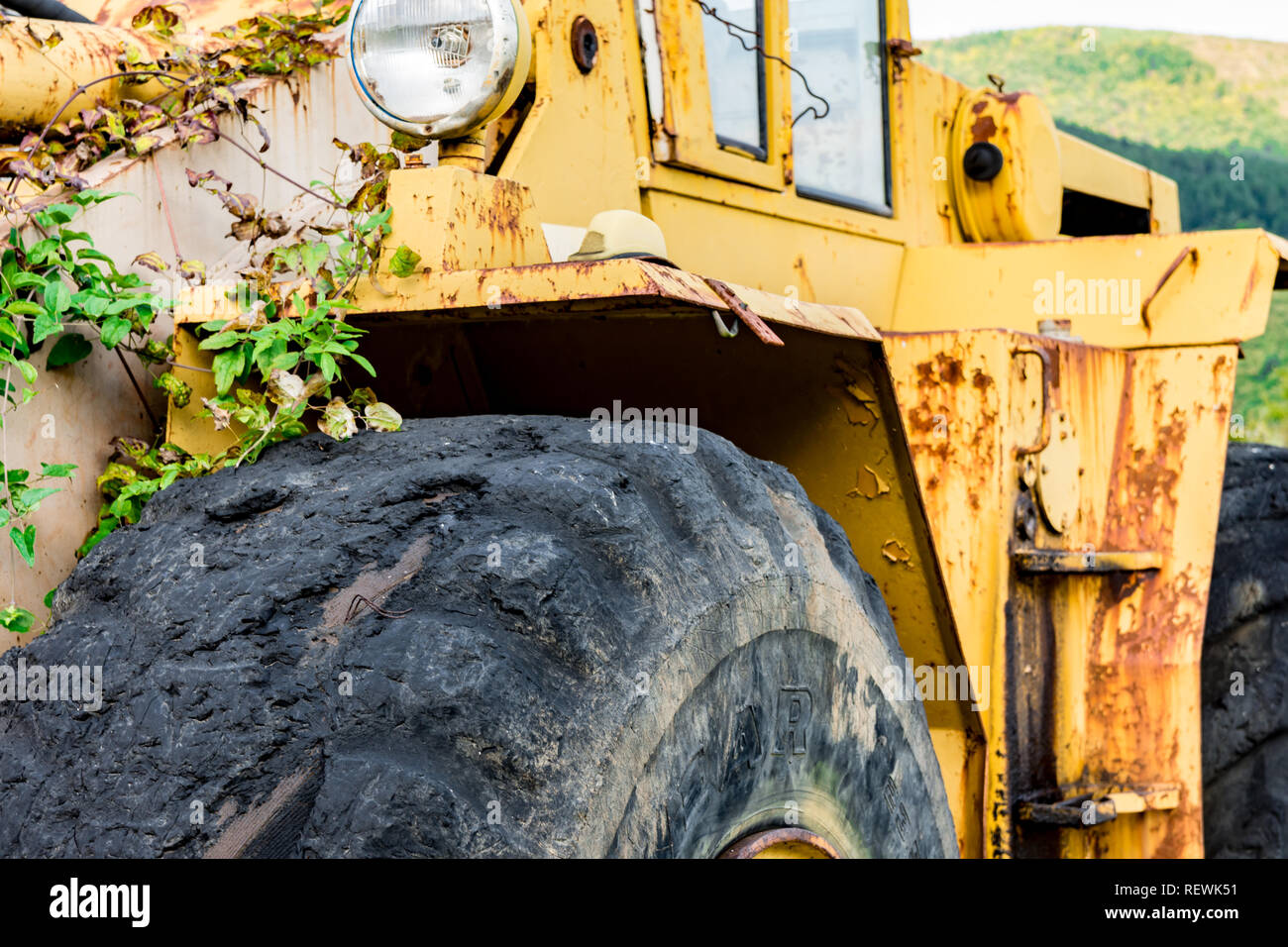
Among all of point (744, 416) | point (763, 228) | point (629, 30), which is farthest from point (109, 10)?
point (744, 416)

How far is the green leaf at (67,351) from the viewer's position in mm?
1954

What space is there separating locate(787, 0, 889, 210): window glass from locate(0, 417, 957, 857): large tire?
1.25 metres

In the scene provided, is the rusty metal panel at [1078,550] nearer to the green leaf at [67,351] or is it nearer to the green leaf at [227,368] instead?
the green leaf at [227,368]

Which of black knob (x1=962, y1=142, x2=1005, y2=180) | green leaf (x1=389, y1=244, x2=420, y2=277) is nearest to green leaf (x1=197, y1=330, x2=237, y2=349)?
green leaf (x1=389, y1=244, x2=420, y2=277)

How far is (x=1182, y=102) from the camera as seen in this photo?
2773 centimetres

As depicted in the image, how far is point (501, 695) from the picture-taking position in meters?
1.40

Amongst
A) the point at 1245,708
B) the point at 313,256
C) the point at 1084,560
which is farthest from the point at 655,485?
the point at 1245,708

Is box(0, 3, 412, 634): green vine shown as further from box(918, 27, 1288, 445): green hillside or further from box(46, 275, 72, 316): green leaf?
box(918, 27, 1288, 445): green hillside

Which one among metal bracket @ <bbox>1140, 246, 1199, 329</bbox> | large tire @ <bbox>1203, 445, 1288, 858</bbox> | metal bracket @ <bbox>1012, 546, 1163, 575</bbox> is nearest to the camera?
metal bracket @ <bbox>1012, 546, 1163, 575</bbox>

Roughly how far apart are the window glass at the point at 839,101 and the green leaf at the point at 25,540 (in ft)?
5.33

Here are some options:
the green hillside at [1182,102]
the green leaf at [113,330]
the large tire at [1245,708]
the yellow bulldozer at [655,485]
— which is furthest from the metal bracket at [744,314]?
the green hillside at [1182,102]

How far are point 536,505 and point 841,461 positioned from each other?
95 centimetres

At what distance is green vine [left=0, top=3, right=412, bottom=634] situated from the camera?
1.87 m

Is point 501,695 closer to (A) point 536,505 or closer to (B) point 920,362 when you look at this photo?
(A) point 536,505
